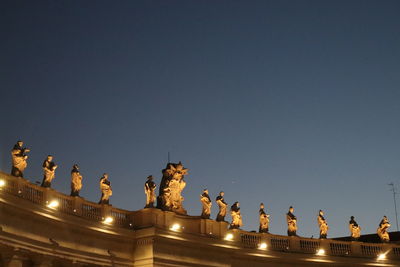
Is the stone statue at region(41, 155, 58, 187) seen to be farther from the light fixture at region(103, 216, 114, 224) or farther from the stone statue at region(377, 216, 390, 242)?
the stone statue at region(377, 216, 390, 242)

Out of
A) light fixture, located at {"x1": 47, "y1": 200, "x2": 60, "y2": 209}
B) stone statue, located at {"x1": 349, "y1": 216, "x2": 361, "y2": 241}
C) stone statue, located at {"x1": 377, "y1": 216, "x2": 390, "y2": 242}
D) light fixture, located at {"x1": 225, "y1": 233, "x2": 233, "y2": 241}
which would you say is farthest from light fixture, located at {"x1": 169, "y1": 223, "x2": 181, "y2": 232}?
stone statue, located at {"x1": 377, "y1": 216, "x2": 390, "y2": 242}

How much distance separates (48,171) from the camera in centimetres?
4128

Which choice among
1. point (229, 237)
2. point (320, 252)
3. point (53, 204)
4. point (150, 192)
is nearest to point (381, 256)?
point (320, 252)

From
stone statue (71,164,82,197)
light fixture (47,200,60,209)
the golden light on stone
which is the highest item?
stone statue (71,164,82,197)

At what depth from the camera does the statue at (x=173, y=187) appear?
156 feet

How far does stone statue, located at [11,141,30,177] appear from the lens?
39156 mm

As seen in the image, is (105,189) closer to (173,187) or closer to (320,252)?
(173,187)

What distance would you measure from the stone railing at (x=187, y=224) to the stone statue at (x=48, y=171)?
0.60 m

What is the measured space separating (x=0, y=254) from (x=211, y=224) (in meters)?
15.5

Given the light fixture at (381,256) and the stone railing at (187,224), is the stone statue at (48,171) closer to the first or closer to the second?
the stone railing at (187,224)

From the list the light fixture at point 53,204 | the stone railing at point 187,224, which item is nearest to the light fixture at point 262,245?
the stone railing at point 187,224

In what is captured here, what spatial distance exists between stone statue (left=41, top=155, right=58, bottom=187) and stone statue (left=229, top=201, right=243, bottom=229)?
1450 centimetres

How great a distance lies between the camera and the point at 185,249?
4688 cm

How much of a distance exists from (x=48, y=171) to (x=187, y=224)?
1059cm
